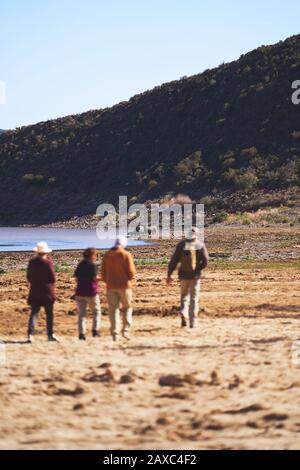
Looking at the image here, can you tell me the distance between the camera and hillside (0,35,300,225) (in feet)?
219

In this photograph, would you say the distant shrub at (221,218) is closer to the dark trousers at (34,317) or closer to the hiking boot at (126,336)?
the hiking boot at (126,336)

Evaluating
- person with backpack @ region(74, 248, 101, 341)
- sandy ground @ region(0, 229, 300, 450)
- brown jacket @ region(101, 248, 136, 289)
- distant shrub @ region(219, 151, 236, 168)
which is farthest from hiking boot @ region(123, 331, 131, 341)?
distant shrub @ region(219, 151, 236, 168)

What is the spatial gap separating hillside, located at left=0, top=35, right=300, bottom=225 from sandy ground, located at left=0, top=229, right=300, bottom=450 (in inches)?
1706

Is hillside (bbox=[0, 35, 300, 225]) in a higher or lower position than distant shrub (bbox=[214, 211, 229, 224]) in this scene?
higher

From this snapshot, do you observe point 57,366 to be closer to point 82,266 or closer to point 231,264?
point 82,266

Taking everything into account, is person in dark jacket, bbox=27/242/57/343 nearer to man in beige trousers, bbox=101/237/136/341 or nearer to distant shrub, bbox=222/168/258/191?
man in beige trousers, bbox=101/237/136/341

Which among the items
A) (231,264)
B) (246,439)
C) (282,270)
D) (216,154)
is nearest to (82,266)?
(246,439)

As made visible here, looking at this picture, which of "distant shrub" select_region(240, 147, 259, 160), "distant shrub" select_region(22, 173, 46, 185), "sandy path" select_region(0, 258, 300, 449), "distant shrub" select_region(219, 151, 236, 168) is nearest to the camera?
"sandy path" select_region(0, 258, 300, 449)

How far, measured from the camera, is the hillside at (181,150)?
66812 millimetres

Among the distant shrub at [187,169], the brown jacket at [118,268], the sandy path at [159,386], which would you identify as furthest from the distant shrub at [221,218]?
the brown jacket at [118,268]

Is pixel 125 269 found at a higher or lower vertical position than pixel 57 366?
higher

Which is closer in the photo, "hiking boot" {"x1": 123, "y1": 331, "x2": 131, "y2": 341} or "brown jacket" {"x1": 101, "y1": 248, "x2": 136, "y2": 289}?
"brown jacket" {"x1": 101, "y1": 248, "x2": 136, "y2": 289}

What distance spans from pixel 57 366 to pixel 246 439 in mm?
4022
